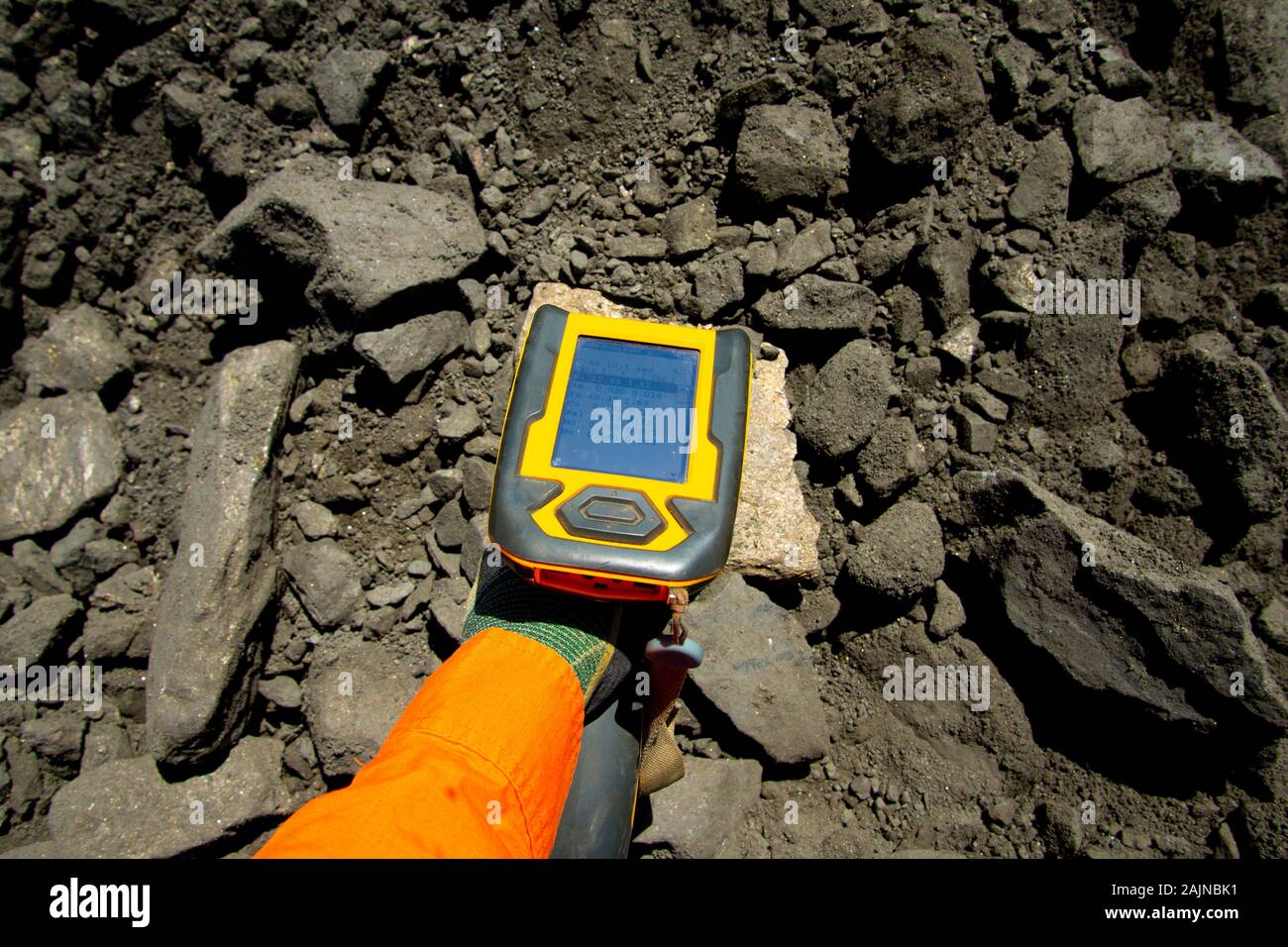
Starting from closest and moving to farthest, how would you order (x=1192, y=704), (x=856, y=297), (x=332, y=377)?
(x=1192, y=704), (x=856, y=297), (x=332, y=377)

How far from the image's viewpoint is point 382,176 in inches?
131

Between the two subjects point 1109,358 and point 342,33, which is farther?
point 342,33

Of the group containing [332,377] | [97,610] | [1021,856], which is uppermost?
[332,377]

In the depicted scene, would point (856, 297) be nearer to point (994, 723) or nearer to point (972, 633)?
point (972, 633)

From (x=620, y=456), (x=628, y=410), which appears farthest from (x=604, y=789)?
(x=628, y=410)

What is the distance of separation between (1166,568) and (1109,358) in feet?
2.69

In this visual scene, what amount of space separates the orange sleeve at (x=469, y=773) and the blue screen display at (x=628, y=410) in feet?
1.80

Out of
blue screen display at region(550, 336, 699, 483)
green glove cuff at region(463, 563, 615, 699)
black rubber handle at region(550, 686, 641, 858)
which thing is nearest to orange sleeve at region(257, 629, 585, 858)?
green glove cuff at region(463, 563, 615, 699)

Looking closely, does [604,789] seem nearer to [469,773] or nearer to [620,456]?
[469,773]

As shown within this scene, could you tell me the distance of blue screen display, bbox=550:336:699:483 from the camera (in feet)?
6.98

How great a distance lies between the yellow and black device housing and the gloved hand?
0.14 meters

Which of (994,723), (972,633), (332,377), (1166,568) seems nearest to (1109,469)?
(1166,568)

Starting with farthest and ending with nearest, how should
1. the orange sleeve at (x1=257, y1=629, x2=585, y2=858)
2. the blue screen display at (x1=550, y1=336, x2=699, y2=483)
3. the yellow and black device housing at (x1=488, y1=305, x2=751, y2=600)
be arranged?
the blue screen display at (x1=550, y1=336, x2=699, y2=483)
the yellow and black device housing at (x1=488, y1=305, x2=751, y2=600)
the orange sleeve at (x1=257, y1=629, x2=585, y2=858)

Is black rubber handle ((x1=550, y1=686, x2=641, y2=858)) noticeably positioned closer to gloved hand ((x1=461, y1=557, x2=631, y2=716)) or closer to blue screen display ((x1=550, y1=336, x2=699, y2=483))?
gloved hand ((x1=461, y1=557, x2=631, y2=716))
